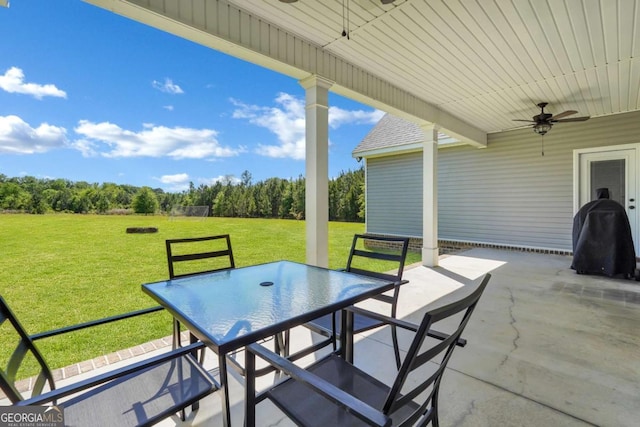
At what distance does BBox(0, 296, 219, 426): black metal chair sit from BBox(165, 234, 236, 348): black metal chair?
1.74 ft

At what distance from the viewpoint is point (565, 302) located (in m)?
3.68

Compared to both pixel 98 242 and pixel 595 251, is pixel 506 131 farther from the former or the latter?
pixel 98 242

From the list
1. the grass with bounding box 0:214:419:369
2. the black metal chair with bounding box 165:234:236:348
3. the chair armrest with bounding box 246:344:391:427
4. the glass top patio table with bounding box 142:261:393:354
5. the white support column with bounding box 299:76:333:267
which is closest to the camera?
the chair armrest with bounding box 246:344:391:427

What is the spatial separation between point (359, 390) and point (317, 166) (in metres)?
2.30

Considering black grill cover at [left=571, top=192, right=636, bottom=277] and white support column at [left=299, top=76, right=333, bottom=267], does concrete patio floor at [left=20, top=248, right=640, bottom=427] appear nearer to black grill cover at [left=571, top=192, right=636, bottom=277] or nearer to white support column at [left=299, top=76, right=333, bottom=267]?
black grill cover at [left=571, top=192, right=636, bottom=277]

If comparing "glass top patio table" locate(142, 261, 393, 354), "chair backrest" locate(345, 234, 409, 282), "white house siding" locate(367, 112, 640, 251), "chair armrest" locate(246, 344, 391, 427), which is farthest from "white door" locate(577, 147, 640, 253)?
"chair armrest" locate(246, 344, 391, 427)

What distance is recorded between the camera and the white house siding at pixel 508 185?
654 cm

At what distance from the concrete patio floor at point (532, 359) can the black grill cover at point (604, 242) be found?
47cm

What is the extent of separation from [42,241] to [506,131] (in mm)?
11892

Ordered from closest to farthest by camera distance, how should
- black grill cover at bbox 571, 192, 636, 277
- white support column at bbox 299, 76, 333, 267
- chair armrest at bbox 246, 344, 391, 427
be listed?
chair armrest at bbox 246, 344, 391, 427, white support column at bbox 299, 76, 333, 267, black grill cover at bbox 571, 192, 636, 277

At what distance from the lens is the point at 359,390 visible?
1.36m

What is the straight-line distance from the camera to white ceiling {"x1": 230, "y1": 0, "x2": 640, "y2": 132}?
2637 mm

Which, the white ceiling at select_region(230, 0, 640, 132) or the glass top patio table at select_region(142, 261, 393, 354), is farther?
the white ceiling at select_region(230, 0, 640, 132)

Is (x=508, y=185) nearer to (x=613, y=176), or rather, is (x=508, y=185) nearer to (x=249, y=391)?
(x=613, y=176)
